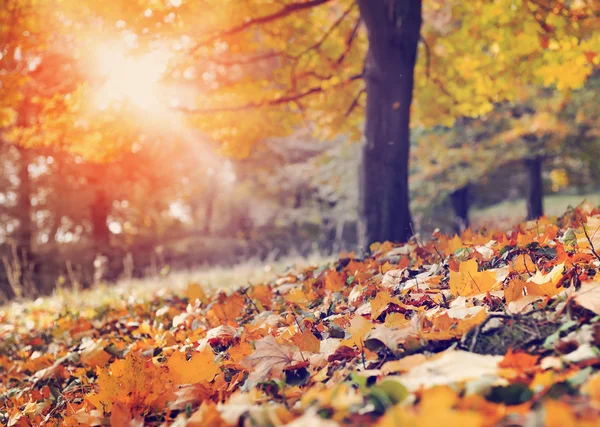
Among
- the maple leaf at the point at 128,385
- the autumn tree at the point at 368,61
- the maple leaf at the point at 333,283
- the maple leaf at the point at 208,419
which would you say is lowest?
the maple leaf at the point at 128,385

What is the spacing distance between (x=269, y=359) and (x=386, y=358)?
0.40 metres

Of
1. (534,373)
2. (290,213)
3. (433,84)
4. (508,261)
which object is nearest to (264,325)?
(508,261)

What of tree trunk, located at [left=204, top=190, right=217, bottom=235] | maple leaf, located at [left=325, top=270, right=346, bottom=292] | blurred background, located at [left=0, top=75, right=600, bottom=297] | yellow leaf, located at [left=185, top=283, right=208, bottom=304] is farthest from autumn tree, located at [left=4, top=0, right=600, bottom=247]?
tree trunk, located at [left=204, top=190, right=217, bottom=235]

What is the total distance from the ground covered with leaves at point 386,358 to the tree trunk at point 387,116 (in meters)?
1.70

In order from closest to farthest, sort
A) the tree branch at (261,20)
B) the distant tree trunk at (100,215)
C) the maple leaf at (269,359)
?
the maple leaf at (269,359), the tree branch at (261,20), the distant tree trunk at (100,215)

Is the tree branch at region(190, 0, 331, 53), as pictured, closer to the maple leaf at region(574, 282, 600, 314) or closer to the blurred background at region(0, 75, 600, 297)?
the maple leaf at region(574, 282, 600, 314)

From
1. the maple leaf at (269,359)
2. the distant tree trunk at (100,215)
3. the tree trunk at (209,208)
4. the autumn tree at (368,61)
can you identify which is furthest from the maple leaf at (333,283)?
the tree trunk at (209,208)

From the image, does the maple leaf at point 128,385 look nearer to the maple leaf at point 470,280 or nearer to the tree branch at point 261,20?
the maple leaf at point 470,280

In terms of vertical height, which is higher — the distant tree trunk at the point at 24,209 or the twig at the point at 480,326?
the distant tree trunk at the point at 24,209

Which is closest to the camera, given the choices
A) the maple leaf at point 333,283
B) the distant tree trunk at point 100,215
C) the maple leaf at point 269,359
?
the maple leaf at point 269,359

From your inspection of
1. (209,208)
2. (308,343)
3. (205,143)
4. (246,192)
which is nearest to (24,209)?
(205,143)

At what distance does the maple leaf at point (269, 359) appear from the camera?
5.12 ft

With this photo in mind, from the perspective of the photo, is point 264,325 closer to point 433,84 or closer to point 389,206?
point 389,206

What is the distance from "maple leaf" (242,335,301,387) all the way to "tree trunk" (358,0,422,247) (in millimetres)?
3233
